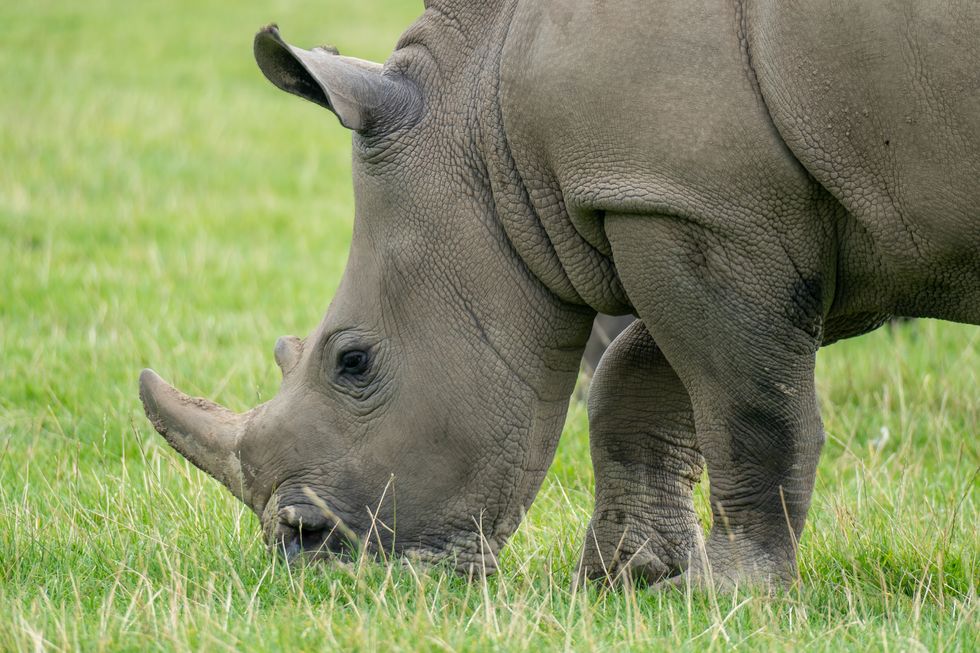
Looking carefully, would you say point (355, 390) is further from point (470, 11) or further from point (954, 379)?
point (954, 379)

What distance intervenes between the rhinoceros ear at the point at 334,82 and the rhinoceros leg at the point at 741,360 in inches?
31.8

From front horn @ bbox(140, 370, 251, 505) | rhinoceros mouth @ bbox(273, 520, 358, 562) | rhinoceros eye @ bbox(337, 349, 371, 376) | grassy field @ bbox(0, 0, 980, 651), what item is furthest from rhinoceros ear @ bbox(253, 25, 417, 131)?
grassy field @ bbox(0, 0, 980, 651)

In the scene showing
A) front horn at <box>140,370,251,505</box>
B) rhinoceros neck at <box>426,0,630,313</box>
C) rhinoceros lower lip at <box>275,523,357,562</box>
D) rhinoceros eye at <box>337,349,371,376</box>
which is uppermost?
rhinoceros neck at <box>426,0,630,313</box>

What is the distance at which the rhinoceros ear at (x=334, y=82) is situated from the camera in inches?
163

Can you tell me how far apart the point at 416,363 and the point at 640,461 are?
88 centimetres

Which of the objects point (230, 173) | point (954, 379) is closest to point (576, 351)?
point (954, 379)

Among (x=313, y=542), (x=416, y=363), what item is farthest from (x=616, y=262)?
(x=313, y=542)

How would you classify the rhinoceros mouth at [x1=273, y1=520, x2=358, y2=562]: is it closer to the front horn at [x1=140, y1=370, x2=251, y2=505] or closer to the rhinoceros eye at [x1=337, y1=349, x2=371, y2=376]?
the front horn at [x1=140, y1=370, x2=251, y2=505]

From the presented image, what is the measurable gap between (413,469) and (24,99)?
10.9 metres

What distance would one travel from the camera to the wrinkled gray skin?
3744mm

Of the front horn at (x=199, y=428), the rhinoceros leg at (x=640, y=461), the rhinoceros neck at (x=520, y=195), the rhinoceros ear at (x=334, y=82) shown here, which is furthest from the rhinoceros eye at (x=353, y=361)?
the rhinoceros leg at (x=640, y=461)

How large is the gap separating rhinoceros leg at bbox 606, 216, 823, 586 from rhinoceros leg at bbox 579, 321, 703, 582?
1.51ft

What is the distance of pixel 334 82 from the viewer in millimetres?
4215

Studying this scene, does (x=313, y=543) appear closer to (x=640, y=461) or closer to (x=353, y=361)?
(x=353, y=361)
